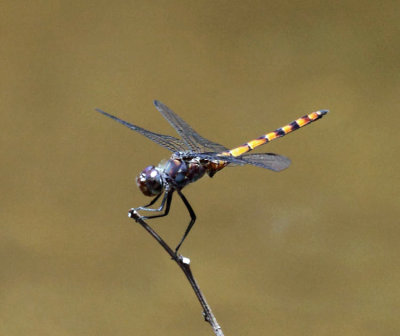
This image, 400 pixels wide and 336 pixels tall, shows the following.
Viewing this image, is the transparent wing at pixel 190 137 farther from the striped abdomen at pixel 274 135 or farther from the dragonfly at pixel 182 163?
the striped abdomen at pixel 274 135

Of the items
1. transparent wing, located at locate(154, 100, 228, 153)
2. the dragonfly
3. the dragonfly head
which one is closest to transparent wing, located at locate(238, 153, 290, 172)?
the dragonfly

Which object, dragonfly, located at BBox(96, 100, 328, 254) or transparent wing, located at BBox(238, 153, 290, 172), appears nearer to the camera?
dragonfly, located at BBox(96, 100, 328, 254)

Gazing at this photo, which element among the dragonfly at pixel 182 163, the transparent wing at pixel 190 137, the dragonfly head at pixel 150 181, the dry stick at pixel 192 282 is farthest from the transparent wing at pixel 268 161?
the dry stick at pixel 192 282

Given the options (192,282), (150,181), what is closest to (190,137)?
(150,181)

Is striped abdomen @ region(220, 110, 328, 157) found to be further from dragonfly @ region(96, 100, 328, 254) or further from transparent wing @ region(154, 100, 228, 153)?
transparent wing @ region(154, 100, 228, 153)

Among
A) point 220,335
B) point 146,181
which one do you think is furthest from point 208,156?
point 220,335

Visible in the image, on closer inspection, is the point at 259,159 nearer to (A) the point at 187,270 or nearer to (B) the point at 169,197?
(B) the point at 169,197

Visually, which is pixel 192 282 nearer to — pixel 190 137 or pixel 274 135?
pixel 190 137
